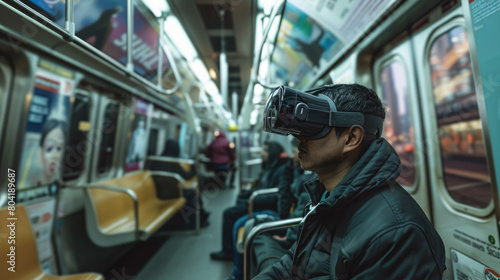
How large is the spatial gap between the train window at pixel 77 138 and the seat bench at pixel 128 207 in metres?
0.34

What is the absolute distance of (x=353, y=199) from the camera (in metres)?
0.87

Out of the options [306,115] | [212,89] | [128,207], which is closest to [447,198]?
[306,115]

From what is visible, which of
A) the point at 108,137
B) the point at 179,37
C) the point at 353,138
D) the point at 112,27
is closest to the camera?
the point at 353,138

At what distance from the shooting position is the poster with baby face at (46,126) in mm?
2318

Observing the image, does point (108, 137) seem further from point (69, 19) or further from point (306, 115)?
point (306, 115)

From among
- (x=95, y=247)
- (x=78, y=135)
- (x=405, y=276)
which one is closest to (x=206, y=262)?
(x=95, y=247)

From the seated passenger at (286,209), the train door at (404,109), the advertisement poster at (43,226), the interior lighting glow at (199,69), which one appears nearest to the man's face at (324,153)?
the seated passenger at (286,209)

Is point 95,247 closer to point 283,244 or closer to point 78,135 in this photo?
point 78,135

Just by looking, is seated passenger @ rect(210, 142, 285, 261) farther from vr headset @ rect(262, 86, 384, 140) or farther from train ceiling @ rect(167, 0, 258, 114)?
vr headset @ rect(262, 86, 384, 140)

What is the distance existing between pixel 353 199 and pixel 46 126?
3.03 meters

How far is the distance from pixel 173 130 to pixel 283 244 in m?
5.02

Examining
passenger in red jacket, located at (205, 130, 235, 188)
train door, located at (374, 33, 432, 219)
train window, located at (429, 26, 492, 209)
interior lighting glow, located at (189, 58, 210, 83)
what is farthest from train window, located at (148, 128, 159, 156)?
train window, located at (429, 26, 492, 209)

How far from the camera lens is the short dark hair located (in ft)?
3.20

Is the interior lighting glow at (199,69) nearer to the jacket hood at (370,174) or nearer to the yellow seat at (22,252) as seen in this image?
the yellow seat at (22,252)
